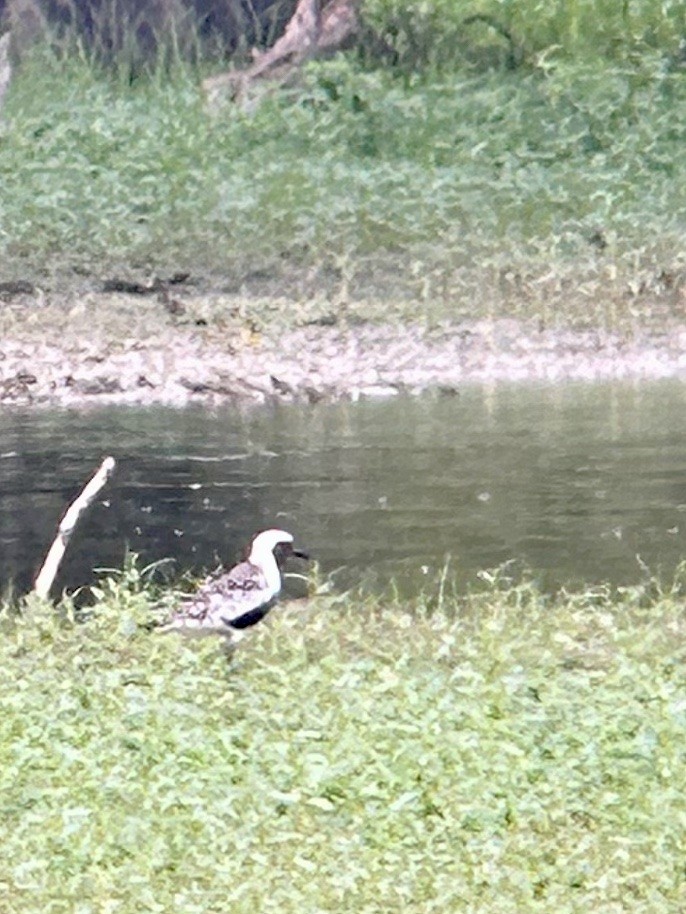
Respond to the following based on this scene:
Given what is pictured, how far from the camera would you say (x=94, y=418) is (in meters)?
13.2

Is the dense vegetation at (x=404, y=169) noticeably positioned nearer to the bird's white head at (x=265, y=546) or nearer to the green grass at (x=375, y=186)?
the green grass at (x=375, y=186)

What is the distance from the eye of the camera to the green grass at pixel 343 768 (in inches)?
217

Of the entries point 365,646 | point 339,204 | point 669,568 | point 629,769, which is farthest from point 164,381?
point 629,769

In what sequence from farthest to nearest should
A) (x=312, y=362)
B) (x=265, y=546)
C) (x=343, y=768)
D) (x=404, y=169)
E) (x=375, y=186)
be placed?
(x=404, y=169) < (x=375, y=186) < (x=312, y=362) < (x=265, y=546) < (x=343, y=768)

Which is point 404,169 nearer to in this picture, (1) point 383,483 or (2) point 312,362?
(2) point 312,362

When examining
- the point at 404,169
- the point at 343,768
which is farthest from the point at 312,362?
the point at 343,768

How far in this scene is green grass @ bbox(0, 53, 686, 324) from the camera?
15.3 m

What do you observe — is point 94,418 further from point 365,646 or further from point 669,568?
point 365,646

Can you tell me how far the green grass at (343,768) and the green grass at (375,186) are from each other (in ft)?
23.9

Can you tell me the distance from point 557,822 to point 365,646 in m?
2.13

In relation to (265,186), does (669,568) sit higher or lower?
lower

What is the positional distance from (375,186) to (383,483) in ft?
18.1

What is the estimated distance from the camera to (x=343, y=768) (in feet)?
20.3

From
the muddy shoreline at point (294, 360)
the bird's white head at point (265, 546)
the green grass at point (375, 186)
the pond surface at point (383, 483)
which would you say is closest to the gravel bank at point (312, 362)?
the muddy shoreline at point (294, 360)
